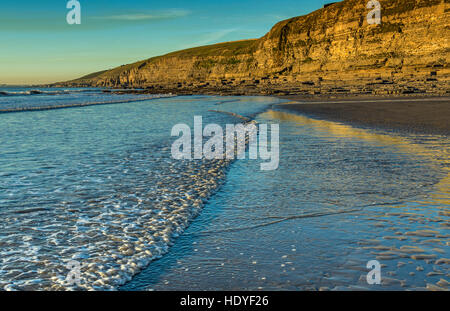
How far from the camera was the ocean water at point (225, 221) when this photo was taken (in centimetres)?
389

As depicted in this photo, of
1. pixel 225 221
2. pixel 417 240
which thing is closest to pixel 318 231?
pixel 417 240

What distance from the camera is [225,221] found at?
548 centimetres

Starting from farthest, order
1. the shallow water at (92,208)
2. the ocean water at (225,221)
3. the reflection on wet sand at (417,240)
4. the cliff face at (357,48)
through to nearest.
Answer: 1. the cliff face at (357,48)
2. the shallow water at (92,208)
3. the ocean water at (225,221)
4. the reflection on wet sand at (417,240)

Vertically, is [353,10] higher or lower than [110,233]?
higher

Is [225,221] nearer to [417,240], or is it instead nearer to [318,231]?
[318,231]

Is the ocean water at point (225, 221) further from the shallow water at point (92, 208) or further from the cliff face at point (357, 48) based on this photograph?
the cliff face at point (357, 48)

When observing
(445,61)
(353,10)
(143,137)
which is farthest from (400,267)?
(353,10)

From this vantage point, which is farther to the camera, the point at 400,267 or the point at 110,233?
the point at 110,233

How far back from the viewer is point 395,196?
645 cm

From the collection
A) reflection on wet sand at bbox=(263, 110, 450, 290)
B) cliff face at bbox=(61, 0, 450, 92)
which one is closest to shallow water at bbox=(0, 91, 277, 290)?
reflection on wet sand at bbox=(263, 110, 450, 290)

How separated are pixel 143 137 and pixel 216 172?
6.57m

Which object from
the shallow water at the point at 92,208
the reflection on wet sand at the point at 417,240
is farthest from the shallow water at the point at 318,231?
the shallow water at the point at 92,208

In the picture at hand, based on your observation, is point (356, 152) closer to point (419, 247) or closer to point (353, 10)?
point (419, 247)

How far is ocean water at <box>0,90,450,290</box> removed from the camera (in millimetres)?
3889
